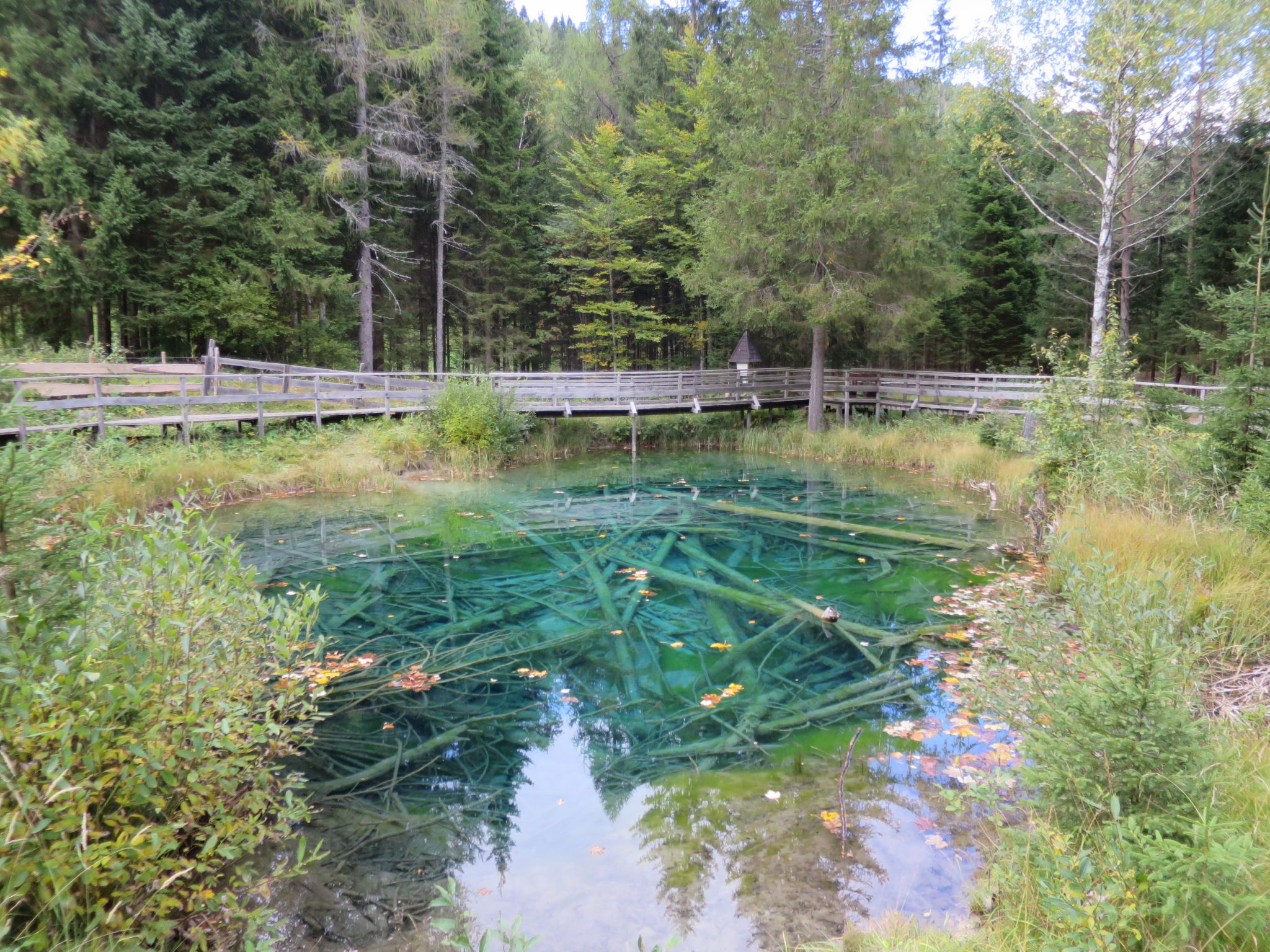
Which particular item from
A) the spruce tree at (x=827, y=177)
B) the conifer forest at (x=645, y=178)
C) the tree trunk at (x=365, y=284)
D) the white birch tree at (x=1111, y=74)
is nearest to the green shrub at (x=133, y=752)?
the white birch tree at (x=1111, y=74)

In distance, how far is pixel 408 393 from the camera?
17625 mm

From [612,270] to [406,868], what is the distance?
25.5m

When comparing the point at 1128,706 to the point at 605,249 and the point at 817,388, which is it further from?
the point at 605,249

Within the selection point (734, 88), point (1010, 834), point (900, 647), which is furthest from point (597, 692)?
point (734, 88)

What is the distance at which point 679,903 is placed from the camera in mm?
3584

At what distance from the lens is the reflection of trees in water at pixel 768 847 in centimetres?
347

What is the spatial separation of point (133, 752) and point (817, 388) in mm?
19931

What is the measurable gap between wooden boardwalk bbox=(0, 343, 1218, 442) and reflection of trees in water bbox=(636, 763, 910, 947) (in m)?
9.82

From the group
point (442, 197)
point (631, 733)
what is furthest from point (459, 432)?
point (631, 733)

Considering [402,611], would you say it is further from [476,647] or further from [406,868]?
[406,868]

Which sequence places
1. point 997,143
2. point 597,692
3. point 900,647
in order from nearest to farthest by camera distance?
point 597,692
point 900,647
point 997,143

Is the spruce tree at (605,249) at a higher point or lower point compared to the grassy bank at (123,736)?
higher

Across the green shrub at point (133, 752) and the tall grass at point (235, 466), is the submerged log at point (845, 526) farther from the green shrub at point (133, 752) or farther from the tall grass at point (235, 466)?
the green shrub at point (133, 752)

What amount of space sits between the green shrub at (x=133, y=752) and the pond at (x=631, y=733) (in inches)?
20.9
